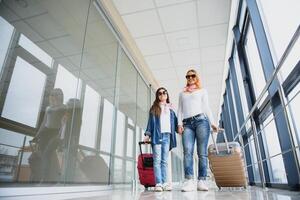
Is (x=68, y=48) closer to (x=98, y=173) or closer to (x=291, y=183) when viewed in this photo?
(x=98, y=173)

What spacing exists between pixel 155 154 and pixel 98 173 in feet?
2.31

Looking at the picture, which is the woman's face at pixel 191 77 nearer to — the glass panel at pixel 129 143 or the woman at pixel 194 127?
the woman at pixel 194 127

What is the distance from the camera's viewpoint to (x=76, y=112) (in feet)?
6.95

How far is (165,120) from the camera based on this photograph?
8.53 ft

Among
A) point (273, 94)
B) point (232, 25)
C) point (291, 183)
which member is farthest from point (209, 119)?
point (232, 25)

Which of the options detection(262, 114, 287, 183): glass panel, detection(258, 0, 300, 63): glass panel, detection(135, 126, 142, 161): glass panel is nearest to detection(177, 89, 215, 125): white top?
detection(262, 114, 287, 183): glass panel

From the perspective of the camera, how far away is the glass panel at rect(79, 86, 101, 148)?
2.26m

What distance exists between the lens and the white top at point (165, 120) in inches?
101

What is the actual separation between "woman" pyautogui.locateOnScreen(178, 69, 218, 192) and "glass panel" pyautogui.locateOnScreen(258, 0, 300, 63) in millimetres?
901

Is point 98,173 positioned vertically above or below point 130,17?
below

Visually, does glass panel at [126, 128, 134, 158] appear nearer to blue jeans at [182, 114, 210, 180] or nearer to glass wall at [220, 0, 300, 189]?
blue jeans at [182, 114, 210, 180]

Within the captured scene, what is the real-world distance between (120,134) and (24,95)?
2094 mm

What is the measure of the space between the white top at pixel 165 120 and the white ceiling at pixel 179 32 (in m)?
1.66

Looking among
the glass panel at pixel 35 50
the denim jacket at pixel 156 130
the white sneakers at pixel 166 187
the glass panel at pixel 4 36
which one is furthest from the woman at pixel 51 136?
the white sneakers at pixel 166 187
